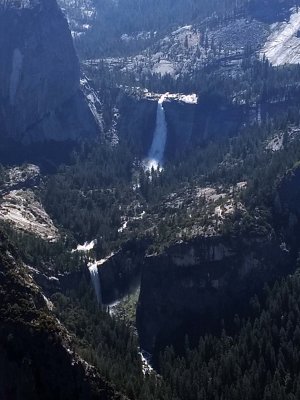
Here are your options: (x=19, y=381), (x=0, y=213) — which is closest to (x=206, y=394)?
(x=19, y=381)

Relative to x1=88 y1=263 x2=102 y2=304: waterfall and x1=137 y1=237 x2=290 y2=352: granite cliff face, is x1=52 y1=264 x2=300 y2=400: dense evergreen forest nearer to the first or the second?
x1=137 y1=237 x2=290 y2=352: granite cliff face

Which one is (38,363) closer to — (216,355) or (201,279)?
(216,355)

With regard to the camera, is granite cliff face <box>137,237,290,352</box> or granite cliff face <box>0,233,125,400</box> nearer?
granite cliff face <box>0,233,125,400</box>

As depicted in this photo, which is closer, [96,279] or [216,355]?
[216,355]

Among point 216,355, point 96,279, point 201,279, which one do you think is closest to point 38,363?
point 216,355

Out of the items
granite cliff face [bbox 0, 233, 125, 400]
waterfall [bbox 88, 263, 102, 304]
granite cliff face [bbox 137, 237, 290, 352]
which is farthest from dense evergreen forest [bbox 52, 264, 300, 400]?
waterfall [bbox 88, 263, 102, 304]

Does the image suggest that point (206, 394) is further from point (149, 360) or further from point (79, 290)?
point (79, 290)

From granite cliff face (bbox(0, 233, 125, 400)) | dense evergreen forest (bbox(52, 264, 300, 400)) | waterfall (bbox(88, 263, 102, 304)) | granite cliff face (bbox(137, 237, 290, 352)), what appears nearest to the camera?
granite cliff face (bbox(0, 233, 125, 400))

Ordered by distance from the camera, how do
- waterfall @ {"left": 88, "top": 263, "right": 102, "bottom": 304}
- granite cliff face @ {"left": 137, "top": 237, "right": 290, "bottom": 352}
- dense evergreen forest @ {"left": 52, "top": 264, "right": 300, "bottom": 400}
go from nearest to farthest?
1. dense evergreen forest @ {"left": 52, "top": 264, "right": 300, "bottom": 400}
2. granite cliff face @ {"left": 137, "top": 237, "right": 290, "bottom": 352}
3. waterfall @ {"left": 88, "top": 263, "right": 102, "bottom": 304}
